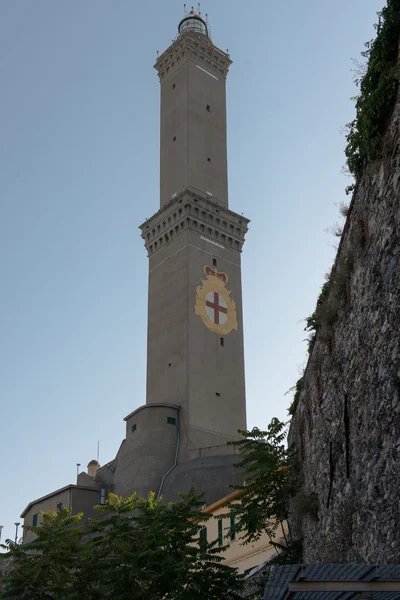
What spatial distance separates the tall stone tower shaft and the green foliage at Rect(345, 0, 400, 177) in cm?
4471

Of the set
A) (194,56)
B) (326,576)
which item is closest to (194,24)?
(194,56)

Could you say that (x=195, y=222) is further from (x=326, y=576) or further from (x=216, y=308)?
(x=326, y=576)

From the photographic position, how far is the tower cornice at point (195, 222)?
66500 mm

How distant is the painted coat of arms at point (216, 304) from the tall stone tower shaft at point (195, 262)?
77mm

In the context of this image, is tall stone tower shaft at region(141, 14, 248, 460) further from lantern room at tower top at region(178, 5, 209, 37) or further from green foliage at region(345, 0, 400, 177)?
green foliage at region(345, 0, 400, 177)

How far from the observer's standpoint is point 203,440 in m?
58.1

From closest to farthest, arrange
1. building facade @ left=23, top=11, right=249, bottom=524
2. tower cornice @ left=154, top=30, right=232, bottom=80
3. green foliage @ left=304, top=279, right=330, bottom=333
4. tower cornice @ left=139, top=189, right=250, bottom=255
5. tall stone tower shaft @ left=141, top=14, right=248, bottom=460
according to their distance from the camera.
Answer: green foliage @ left=304, top=279, right=330, bottom=333 → building facade @ left=23, top=11, right=249, bottom=524 → tall stone tower shaft @ left=141, top=14, right=248, bottom=460 → tower cornice @ left=139, top=189, right=250, bottom=255 → tower cornice @ left=154, top=30, right=232, bottom=80

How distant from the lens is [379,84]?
1333cm

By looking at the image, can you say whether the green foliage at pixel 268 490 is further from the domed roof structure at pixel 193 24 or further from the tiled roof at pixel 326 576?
the domed roof structure at pixel 193 24

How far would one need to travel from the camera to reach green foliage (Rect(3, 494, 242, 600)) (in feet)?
72.4

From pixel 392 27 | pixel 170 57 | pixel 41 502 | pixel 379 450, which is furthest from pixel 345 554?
pixel 170 57

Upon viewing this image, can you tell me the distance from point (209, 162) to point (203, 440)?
24944mm

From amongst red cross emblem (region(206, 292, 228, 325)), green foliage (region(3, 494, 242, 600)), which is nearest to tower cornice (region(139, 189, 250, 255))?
red cross emblem (region(206, 292, 228, 325))

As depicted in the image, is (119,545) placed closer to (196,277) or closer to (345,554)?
(345,554)
